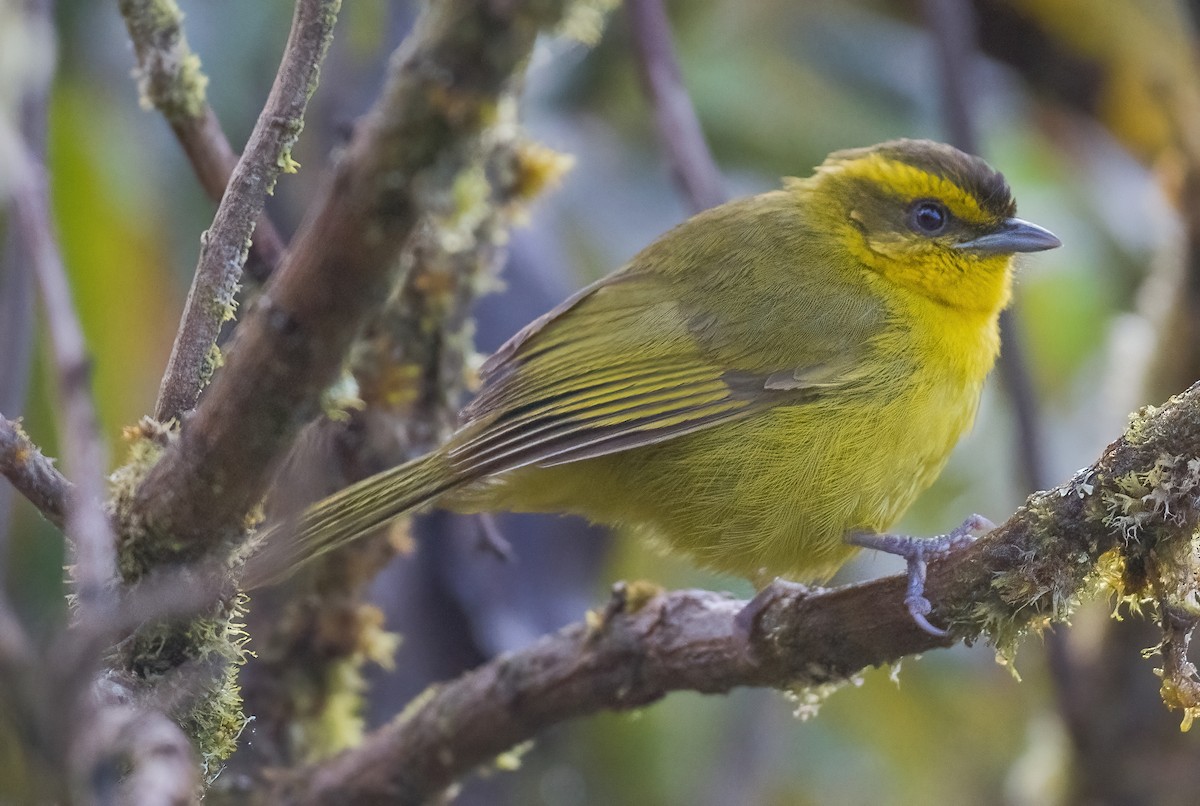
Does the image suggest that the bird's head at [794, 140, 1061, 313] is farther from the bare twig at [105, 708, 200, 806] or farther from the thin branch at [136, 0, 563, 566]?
the bare twig at [105, 708, 200, 806]

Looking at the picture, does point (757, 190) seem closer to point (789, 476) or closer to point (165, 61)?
point (789, 476)

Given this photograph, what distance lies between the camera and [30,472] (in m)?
1.73

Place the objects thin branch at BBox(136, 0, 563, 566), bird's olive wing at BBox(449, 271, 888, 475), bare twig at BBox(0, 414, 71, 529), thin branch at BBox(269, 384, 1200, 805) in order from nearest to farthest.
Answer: thin branch at BBox(136, 0, 563, 566) → bare twig at BBox(0, 414, 71, 529) → thin branch at BBox(269, 384, 1200, 805) → bird's olive wing at BBox(449, 271, 888, 475)

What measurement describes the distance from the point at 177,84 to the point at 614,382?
121cm

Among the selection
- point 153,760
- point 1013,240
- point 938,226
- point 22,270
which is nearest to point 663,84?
point 938,226

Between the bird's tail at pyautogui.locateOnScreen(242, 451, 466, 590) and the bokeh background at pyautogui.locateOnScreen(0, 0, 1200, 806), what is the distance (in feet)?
1.82

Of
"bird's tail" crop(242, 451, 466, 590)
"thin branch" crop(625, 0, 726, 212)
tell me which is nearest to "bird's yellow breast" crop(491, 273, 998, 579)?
"bird's tail" crop(242, 451, 466, 590)

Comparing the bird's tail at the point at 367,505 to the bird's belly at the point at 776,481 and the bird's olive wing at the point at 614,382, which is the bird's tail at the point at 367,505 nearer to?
the bird's olive wing at the point at 614,382

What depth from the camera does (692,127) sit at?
352cm

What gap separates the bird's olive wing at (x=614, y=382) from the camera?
285 centimetres

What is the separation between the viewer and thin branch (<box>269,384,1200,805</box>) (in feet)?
6.45

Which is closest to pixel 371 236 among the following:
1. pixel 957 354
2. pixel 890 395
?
pixel 890 395

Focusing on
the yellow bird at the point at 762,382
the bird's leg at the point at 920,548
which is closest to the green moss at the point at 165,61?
the yellow bird at the point at 762,382

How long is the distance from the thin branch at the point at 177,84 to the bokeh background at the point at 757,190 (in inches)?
27.9
